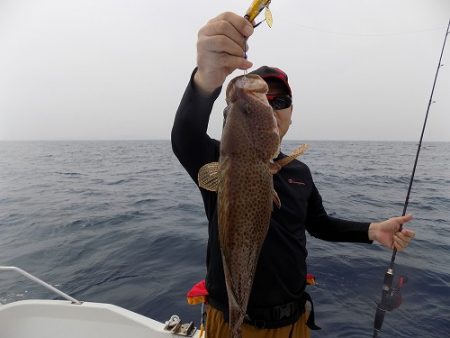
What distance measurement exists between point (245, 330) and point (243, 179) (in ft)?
4.41

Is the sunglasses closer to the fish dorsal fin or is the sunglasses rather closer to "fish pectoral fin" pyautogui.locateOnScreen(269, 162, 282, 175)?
the fish dorsal fin

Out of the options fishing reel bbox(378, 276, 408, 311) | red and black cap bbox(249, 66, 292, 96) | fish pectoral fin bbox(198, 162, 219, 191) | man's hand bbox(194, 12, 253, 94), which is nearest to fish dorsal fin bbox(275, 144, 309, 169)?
fish pectoral fin bbox(198, 162, 219, 191)

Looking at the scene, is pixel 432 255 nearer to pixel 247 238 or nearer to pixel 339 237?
pixel 339 237

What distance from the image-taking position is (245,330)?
229cm

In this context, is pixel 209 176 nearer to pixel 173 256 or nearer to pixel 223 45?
pixel 223 45

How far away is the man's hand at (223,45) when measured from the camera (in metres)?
1.45

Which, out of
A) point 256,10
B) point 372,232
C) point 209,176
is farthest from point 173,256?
point 256,10

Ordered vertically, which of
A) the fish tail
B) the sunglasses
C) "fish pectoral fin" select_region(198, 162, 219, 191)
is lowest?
the fish tail

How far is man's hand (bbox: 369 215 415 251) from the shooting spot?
2785mm

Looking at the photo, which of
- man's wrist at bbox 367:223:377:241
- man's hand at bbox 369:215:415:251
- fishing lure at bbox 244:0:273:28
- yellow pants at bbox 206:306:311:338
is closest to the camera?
fishing lure at bbox 244:0:273:28

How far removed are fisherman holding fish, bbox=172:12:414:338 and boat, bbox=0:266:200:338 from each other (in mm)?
1453

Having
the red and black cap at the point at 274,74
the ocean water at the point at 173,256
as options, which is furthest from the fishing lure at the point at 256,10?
the ocean water at the point at 173,256

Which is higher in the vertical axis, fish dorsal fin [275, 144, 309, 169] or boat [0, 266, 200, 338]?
fish dorsal fin [275, 144, 309, 169]

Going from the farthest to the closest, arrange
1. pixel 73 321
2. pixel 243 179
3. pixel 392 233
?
pixel 73 321
pixel 392 233
pixel 243 179
